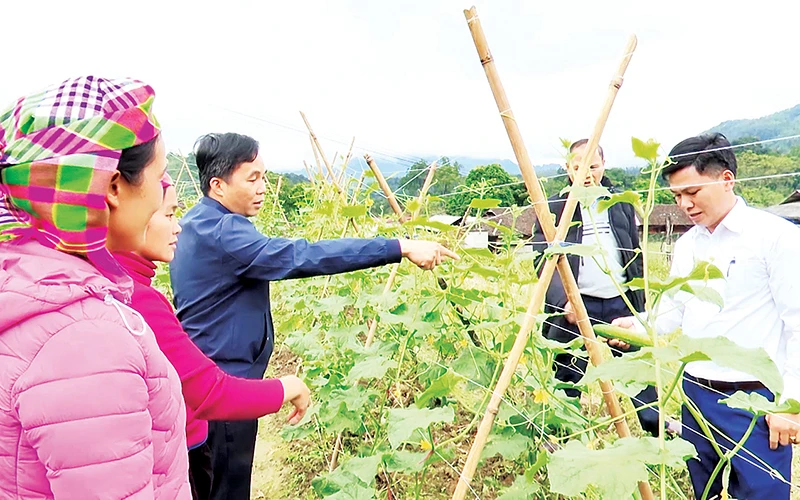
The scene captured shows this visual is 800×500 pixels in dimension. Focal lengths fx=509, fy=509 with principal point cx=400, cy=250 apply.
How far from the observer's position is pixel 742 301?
1.47 meters

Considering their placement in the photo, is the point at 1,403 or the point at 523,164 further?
the point at 523,164

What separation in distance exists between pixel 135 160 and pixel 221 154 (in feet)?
3.21

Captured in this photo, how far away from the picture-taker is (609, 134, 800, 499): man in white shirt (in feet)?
4.51

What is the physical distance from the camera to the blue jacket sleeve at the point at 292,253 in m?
1.52

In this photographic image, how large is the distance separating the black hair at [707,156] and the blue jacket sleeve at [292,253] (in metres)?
0.93

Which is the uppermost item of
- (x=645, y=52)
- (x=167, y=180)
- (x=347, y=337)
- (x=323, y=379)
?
(x=645, y=52)

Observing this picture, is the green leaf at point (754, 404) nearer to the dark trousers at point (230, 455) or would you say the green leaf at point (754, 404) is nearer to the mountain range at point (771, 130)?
the mountain range at point (771, 130)

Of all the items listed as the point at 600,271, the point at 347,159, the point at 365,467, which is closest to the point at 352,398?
the point at 365,467

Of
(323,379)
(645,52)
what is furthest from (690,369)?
(323,379)

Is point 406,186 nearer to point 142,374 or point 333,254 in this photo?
point 333,254

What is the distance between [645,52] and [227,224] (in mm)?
1222

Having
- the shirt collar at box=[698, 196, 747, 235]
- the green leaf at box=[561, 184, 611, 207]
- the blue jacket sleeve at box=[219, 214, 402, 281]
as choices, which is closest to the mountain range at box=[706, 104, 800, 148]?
the shirt collar at box=[698, 196, 747, 235]

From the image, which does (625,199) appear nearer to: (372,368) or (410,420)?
(410,420)

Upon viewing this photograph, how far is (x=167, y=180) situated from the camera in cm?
105
